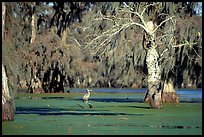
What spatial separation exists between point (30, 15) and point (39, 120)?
3001 cm

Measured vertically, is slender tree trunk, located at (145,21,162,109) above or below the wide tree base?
above

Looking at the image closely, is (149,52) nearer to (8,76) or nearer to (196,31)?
(196,31)

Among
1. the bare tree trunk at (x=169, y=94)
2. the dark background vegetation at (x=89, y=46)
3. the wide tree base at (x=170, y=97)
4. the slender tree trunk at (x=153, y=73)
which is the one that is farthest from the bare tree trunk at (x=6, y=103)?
the wide tree base at (x=170, y=97)

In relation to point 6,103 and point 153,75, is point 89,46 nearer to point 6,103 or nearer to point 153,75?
point 153,75

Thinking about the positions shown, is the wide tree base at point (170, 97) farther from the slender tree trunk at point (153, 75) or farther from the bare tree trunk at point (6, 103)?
the bare tree trunk at point (6, 103)

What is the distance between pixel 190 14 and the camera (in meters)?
30.6

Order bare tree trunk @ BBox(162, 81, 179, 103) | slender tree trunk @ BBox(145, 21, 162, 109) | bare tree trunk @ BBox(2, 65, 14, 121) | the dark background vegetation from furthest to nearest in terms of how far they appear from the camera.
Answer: bare tree trunk @ BBox(162, 81, 179, 103)
slender tree trunk @ BBox(145, 21, 162, 109)
the dark background vegetation
bare tree trunk @ BBox(2, 65, 14, 121)

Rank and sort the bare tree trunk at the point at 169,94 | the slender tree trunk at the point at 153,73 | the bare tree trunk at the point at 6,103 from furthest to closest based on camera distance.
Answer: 1. the bare tree trunk at the point at 169,94
2. the slender tree trunk at the point at 153,73
3. the bare tree trunk at the point at 6,103

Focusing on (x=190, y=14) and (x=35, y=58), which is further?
(x=35, y=58)

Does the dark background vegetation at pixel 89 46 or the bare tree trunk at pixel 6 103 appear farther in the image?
the dark background vegetation at pixel 89 46

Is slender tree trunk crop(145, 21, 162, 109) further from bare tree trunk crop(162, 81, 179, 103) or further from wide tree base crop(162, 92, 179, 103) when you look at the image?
wide tree base crop(162, 92, 179, 103)

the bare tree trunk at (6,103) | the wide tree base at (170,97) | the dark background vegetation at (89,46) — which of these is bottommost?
the wide tree base at (170,97)

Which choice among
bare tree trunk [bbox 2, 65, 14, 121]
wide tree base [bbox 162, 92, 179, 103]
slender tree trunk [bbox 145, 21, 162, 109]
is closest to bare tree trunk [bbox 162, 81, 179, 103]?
wide tree base [bbox 162, 92, 179, 103]

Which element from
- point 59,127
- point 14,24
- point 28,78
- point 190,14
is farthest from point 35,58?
point 59,127
